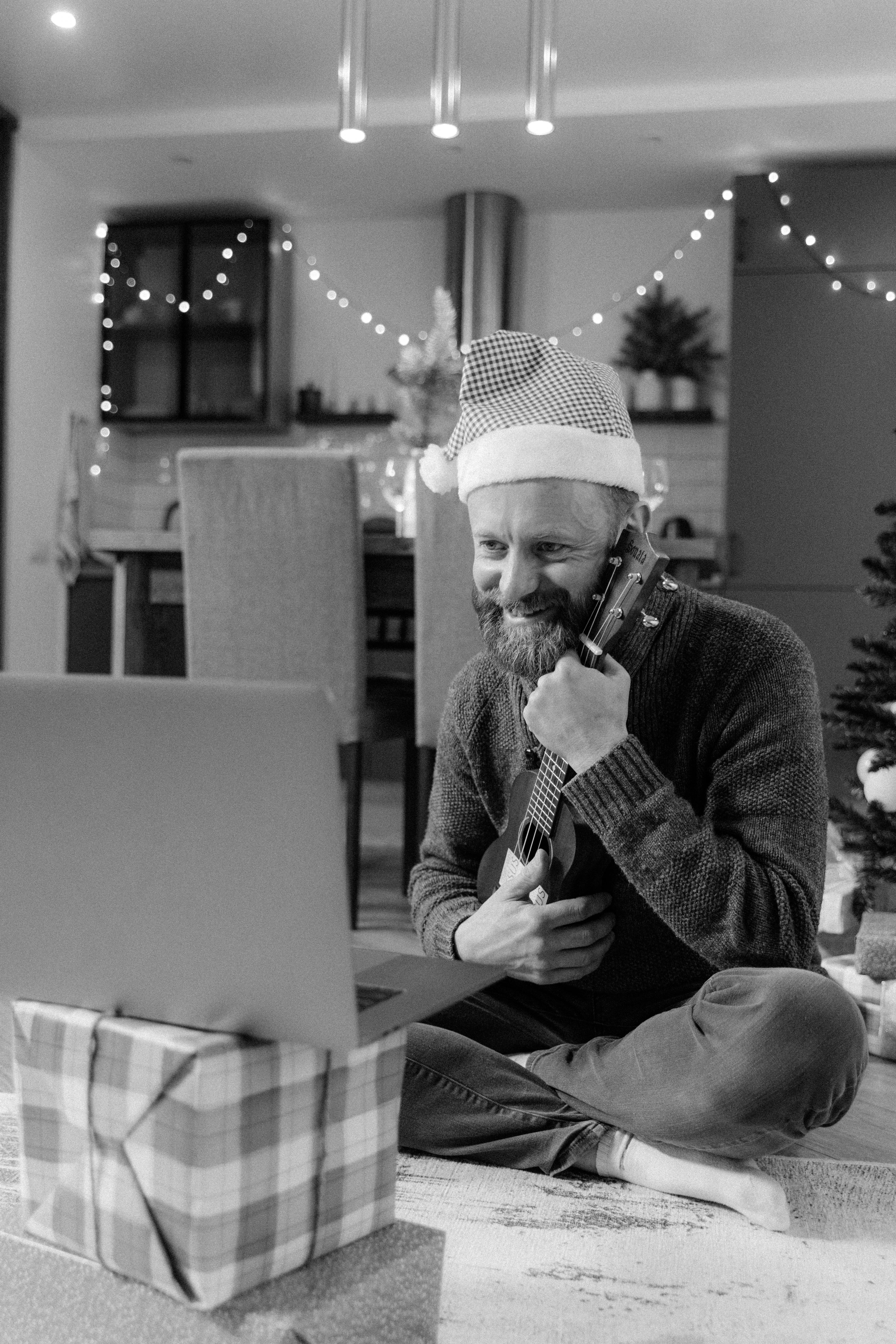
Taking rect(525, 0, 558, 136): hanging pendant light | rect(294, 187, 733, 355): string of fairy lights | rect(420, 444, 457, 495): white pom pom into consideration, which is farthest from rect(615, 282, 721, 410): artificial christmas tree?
rect(420, 444, 457, 495): white pom pom

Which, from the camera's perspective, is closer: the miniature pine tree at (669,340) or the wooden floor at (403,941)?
the wooden floor at (403,941)

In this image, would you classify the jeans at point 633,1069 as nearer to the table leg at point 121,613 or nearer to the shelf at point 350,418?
the table leg at point 121,613

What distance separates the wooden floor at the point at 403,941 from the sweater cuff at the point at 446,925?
0.44 meters

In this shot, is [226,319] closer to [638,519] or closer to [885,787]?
[885,787]

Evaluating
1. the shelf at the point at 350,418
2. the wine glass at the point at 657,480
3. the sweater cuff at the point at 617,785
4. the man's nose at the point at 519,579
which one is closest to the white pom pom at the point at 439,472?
the man's nose at the point at 519,579

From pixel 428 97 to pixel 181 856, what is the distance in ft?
15.1

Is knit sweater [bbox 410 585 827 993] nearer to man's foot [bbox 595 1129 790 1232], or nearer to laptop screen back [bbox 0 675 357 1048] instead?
man's foot [bbox 595 1129 790 1232]

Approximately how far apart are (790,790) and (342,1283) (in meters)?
0.66

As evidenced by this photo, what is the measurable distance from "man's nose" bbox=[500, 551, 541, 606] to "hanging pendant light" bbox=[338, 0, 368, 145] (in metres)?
2.16

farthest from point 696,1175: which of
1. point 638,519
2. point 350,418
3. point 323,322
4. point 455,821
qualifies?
point 323,322

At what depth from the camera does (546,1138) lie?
1.44 metres

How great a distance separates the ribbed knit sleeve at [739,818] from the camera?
4.20 ft

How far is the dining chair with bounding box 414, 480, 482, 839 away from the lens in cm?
278

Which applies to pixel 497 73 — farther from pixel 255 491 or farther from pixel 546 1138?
pixel 546 1138
